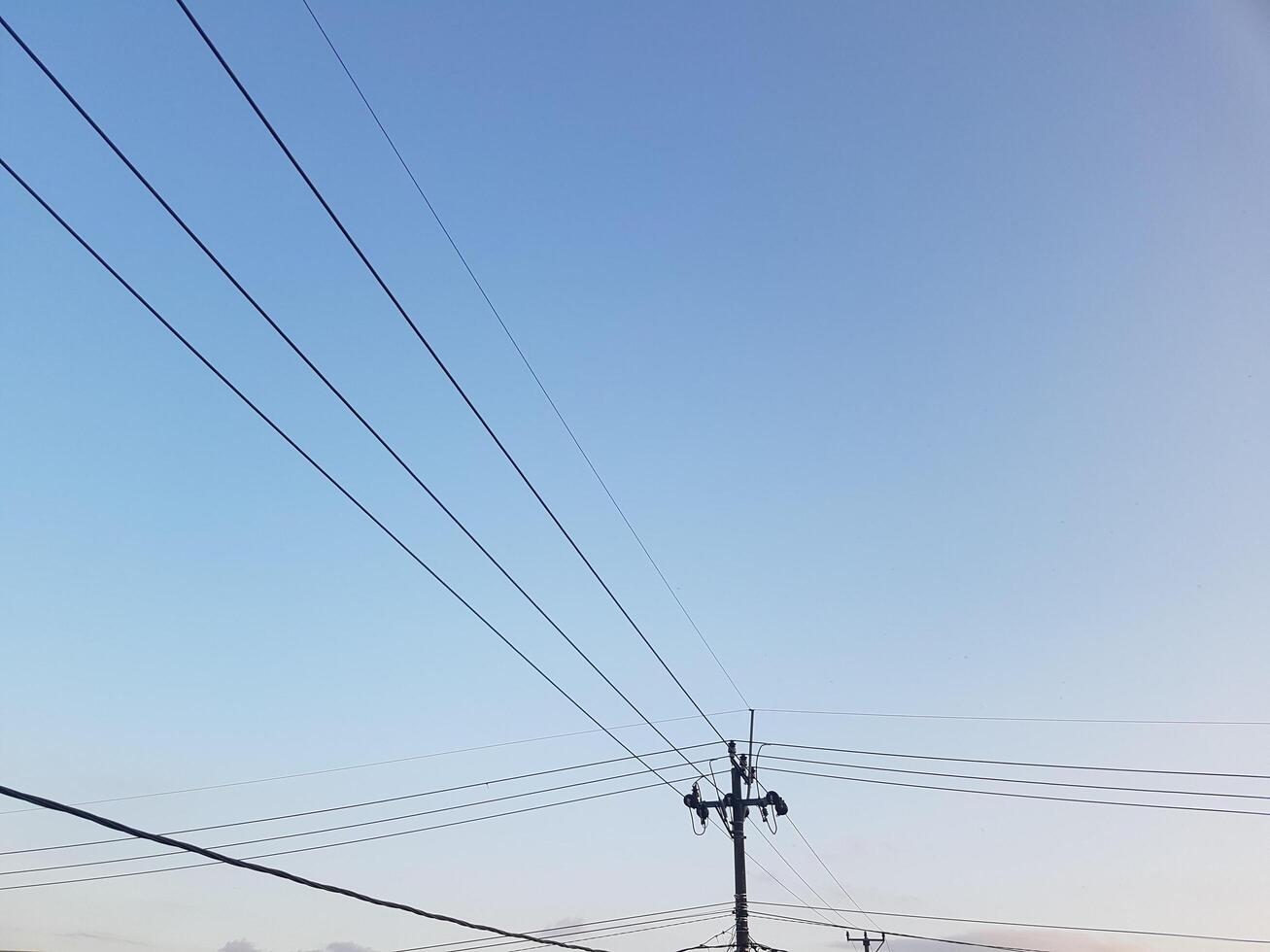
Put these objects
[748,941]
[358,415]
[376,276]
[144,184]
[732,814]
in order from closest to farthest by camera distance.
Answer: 1. [144,184]
2. [376,276]
3. [358,415]
4. [748,941]
5. [732,814]

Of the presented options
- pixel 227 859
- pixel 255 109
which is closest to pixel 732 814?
pixel 227 859

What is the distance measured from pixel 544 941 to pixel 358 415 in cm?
→ 1600

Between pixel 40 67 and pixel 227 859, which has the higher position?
pixel 40 67

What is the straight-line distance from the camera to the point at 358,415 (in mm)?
12852

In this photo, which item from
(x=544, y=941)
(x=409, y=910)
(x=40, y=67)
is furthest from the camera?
(x=544, y=941)

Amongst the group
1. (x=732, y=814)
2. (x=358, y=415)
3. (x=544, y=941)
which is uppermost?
(x=358, y=415)

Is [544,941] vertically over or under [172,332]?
under

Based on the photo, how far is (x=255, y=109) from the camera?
10.0 metres

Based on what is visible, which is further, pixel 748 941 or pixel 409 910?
pixel 748 941

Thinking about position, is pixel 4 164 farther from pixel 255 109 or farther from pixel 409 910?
pixel 409 910

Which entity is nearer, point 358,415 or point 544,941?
point 358,415

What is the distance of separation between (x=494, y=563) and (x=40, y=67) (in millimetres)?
10262

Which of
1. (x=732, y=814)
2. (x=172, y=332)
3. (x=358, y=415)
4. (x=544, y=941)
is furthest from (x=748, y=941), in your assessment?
(x=172, y=332)

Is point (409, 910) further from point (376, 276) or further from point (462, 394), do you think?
point (376, 276)
